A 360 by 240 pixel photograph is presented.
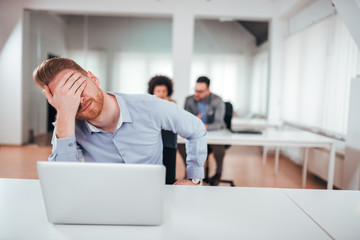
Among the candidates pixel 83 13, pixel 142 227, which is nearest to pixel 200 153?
pixel 142 227

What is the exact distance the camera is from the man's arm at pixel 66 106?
3.47ft

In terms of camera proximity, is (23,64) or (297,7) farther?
(23,64)

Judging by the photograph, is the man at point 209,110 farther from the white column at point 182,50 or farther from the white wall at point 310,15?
the white wall at point 310,15

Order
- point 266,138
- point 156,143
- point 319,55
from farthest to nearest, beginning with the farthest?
1. point 319,55
2. point 266,138
3. point 156,143

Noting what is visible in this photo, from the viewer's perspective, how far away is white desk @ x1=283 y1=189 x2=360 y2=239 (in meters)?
0.81

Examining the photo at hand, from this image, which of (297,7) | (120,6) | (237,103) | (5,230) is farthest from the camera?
(237,103)

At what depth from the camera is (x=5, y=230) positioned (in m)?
0.75

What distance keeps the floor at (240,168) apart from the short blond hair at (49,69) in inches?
108

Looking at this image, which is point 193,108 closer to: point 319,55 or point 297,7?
point 319,55

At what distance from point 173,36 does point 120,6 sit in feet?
3.78

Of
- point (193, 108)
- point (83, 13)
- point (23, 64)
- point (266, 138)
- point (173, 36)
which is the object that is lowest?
point (266, 138)

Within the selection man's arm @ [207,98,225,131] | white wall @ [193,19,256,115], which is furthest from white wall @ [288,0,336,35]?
man's arm @ [207,98,225,131]

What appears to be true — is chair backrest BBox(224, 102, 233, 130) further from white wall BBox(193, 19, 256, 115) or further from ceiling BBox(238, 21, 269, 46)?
ceiling BBox(238, 21, 269, 46)

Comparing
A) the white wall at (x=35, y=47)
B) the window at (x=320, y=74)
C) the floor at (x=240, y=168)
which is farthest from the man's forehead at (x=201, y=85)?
the white wall at (x=35, y=47)
